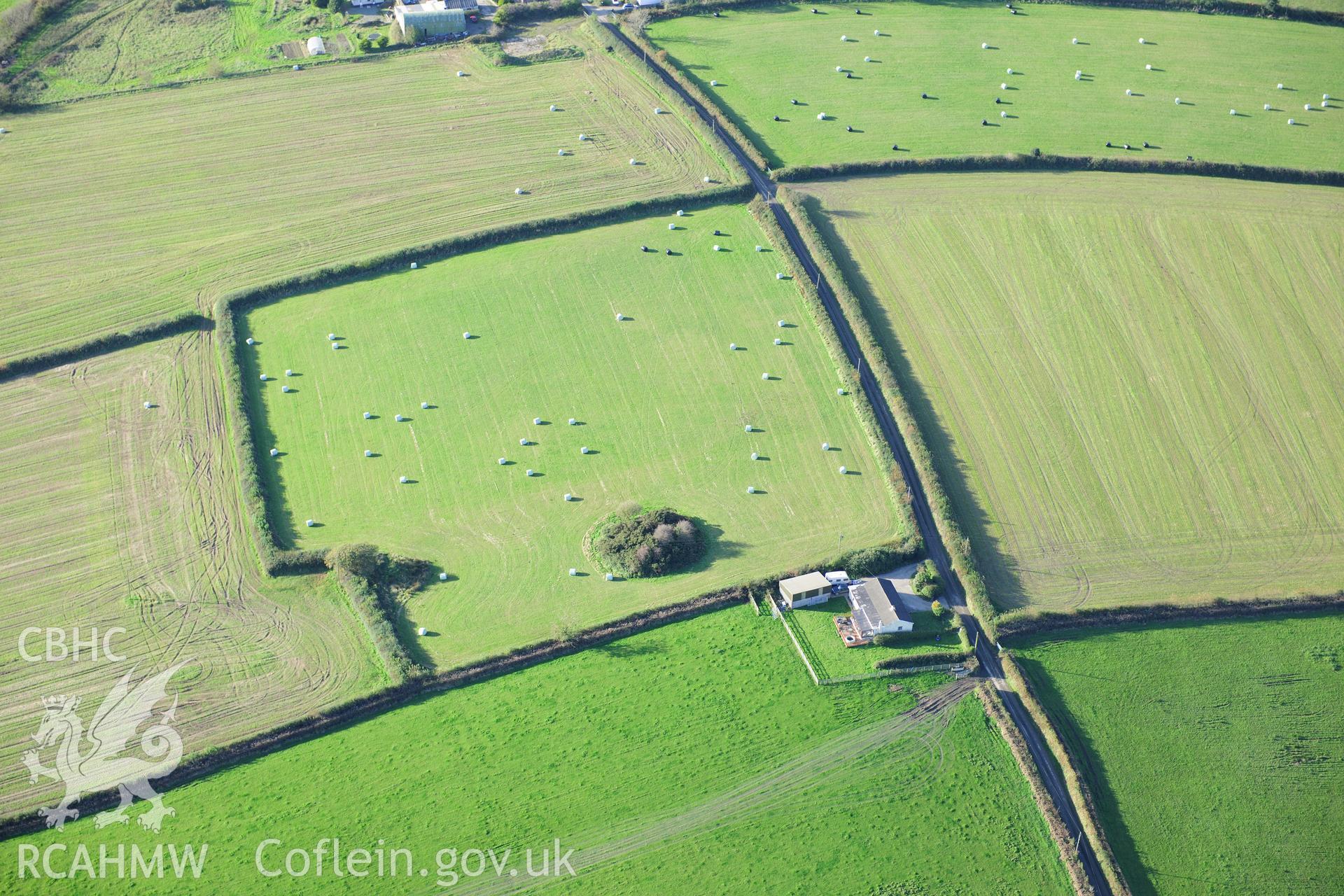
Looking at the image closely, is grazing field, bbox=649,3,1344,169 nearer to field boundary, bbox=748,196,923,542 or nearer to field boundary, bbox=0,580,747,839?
field boundary, bbox=748,196,923,542

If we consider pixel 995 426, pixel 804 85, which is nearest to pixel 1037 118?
pixel 804 85

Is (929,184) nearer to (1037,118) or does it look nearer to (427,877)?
(1037,118)

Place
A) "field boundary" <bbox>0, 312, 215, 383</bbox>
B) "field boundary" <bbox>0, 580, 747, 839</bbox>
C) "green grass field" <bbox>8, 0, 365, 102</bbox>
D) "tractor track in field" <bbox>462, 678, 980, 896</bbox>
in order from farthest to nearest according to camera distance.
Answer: "green grass field" <bbox>8, 0, 365, 102</bbox>, "field boundary" <bbox>0, 312, 215, 383</bbox>, "field boundary" <bbox>0, 580, 747, 839</bbox>, "tractor track in field" <bbox>462, 678, 980, 896</bbox>

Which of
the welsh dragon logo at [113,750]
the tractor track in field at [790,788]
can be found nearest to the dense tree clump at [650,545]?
the tractor track in field at [790,788]

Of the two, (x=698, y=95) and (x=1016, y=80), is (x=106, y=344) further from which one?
(x=1016, y=80)

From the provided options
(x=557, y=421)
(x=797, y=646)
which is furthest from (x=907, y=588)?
(x=557, y=421)

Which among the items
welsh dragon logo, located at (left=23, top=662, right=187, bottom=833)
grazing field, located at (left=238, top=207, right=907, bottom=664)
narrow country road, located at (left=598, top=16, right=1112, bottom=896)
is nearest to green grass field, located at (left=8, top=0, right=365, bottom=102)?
grazing field, located at (left=238, top=207, right=907, bottom=664)
